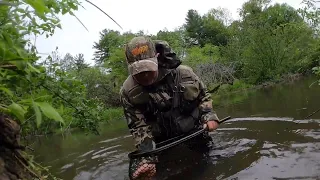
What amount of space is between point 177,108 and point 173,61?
746 millimetres

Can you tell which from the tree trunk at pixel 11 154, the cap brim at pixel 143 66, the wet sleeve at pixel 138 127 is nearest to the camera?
the tree trunk at pixel 11 154

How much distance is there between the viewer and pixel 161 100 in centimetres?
470

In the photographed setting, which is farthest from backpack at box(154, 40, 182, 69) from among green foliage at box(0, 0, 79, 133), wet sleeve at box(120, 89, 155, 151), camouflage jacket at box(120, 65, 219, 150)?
green foliage at box(0, 0, 79, 133)

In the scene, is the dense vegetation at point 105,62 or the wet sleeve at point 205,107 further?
the wet sleeve at point 205,107

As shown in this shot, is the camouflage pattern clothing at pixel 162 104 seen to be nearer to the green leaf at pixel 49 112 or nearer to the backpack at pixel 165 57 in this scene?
the backpack at pixel 165 57

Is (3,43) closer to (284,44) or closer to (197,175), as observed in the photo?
(197,175)

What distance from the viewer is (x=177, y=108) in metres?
5.01

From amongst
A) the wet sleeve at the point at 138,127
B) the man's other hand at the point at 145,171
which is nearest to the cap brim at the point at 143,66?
the wet sleeve at the point at 138,127

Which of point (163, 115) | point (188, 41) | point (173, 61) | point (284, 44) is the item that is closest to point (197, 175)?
point (163, 115)

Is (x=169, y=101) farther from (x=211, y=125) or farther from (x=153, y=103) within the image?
(x=211, y=125)

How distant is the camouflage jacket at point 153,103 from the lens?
15.2 feet

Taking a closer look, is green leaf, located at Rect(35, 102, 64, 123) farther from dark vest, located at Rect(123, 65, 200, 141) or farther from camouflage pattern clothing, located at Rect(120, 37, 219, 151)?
dark vest, located at Rect(123, 65, 200, 141)

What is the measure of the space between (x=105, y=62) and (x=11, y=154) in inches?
1992

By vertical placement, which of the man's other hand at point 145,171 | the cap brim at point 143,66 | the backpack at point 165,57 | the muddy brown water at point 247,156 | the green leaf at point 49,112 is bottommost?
the muddy brown water at point 247,156
